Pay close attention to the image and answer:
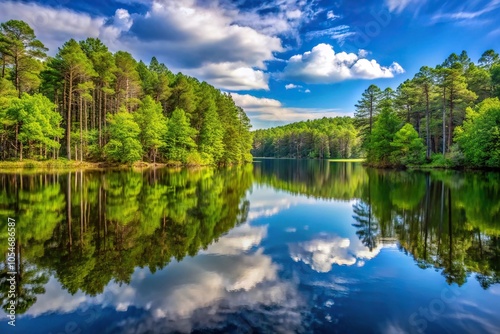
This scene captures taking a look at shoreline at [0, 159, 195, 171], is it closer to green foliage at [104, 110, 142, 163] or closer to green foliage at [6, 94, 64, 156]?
green foliage at [104, 110, 142, 163]

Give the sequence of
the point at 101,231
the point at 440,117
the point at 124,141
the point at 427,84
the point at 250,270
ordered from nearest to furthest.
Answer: the point at 250,270 → the point at 101,231 → the point at 124,141 → the point at 427,84 → the point at 440,117

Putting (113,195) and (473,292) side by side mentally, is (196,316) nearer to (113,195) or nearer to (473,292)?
(473,292)

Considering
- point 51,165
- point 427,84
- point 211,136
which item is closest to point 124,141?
point 51,165

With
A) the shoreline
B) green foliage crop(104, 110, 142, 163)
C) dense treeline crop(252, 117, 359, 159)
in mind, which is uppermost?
dense treeline crop(252, 117, 359, 159)

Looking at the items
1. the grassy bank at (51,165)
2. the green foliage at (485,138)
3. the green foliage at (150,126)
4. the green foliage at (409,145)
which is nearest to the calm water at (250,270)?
the grassy bank at (51,165)

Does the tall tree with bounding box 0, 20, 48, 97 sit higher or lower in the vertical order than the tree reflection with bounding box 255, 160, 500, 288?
higher

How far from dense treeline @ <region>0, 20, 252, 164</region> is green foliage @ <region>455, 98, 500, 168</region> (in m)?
38.7

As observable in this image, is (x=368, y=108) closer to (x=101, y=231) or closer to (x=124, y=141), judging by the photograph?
(x=124, y=141)

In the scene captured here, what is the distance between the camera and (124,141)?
44.2 meters

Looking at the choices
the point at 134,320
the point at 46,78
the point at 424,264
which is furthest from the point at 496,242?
the point at 46,78

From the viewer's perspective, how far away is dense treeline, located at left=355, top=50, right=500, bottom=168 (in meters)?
40.8

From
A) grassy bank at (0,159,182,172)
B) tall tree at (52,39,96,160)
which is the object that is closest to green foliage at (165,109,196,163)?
grassy bank at (0,159,182,172)

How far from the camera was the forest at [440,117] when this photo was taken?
136 feet

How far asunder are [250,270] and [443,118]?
51.1m
